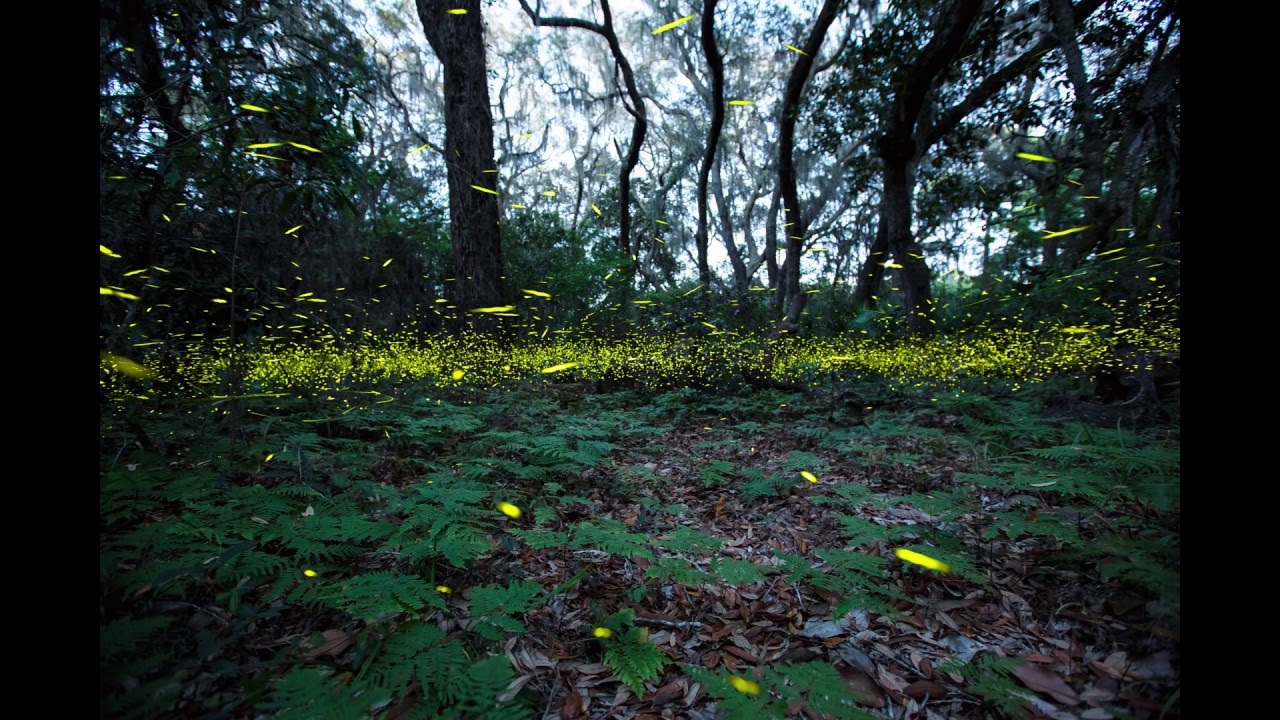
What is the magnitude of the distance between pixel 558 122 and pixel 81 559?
22545 millimetres

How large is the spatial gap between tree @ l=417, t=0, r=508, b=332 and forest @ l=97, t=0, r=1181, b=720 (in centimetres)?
5

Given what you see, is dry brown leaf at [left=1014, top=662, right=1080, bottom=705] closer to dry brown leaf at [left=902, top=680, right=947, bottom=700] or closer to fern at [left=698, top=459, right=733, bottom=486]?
dry brown leaf at [left=902, top=680, right=947, bottom=700]

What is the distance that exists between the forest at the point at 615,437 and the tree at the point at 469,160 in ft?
0.15

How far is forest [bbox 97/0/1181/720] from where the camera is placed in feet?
3.94

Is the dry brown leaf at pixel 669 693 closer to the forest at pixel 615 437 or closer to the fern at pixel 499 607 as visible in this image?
the forest at pixel 615 437

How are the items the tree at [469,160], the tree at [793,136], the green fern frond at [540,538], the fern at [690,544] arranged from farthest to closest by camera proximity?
the tree at [793,136]
the tree at [469,160]
the fern at [690,544]
the green fern frond at [540,538]

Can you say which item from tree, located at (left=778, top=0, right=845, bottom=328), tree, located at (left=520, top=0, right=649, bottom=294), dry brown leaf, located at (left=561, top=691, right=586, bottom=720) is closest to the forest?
dry brown leaf, located at (left=561, top=691, right=586, bottom=720)

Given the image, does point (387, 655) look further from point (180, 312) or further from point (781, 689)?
point (180, 312)

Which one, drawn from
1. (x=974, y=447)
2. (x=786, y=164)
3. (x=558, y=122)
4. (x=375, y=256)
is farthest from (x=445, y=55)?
(x=558, y=122)

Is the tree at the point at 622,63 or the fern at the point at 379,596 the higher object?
the tree at the point at 622,63

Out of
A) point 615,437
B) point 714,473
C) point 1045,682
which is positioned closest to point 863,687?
point 1045,682

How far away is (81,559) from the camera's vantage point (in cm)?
72

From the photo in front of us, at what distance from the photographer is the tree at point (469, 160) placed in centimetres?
608

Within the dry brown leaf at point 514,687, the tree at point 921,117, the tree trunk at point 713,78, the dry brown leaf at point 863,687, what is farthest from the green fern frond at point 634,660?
the tree trunk at point 713,78
